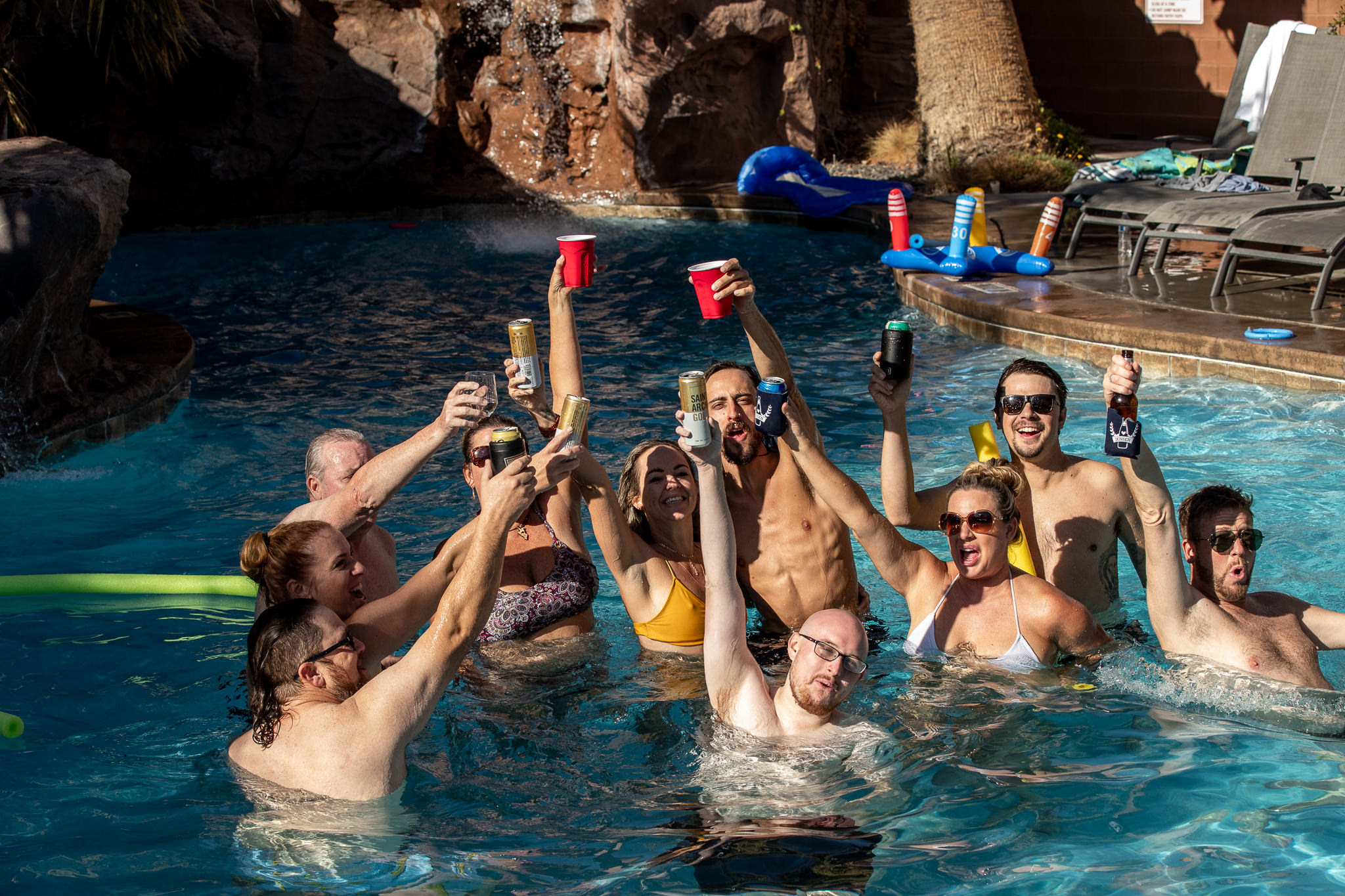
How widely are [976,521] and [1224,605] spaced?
3.27 feet

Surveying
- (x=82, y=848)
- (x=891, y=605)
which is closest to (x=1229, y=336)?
(x=891, y=605)

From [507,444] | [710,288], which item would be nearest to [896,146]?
[710,288]

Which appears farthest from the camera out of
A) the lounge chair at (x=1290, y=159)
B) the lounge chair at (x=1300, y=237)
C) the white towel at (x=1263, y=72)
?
the white towel at (x=1263, y=72)

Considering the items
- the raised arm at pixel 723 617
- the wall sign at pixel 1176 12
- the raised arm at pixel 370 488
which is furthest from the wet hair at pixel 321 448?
the wall sign at pixel 1176 12

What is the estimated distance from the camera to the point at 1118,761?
4121 millimetres

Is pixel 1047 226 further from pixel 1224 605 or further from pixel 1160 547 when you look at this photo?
pixel 1160 547

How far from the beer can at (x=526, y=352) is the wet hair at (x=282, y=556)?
0.85 meters

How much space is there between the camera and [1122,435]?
3615mm

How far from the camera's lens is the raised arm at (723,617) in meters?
3.44

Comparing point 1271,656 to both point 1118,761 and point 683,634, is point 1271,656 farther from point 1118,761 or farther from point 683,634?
point 683,634

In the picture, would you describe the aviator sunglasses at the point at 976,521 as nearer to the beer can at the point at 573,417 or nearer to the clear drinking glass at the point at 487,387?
A: the beer can at the point at 573,417

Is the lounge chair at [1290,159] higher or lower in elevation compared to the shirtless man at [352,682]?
higher

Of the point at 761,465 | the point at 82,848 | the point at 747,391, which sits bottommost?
the point at 82,848

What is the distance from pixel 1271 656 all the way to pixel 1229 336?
14.6 feet
